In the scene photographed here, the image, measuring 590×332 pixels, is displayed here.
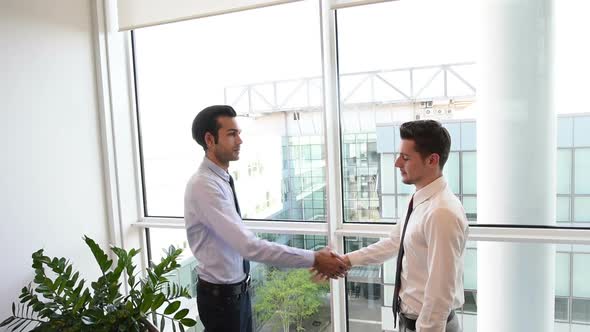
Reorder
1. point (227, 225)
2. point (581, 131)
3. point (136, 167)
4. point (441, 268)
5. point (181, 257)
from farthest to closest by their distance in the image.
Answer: point (136, 167)
point (181, 257)
point (581, 131)
point (227, 225)
point (441, 268)

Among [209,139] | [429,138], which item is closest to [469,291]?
[429,138]

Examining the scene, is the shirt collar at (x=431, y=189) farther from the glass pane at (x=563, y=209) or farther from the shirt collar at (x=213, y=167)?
the glass pane at (x=563, y=209)

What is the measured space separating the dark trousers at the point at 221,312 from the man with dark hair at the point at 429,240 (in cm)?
78

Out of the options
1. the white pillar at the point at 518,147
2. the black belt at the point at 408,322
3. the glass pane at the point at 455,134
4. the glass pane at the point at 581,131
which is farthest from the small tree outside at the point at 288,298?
the glass pane at the point at 581,131

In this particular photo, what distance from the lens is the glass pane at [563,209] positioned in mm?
2336

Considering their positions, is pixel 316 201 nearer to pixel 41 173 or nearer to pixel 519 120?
pixel 519 120

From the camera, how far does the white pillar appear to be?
2314 millimetres

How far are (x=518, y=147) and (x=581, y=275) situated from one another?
818mm

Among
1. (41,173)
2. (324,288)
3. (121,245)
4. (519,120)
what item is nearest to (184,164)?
(121,245)

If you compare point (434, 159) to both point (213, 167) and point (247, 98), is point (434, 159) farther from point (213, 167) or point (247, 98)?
point (247, 98)

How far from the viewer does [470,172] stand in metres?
2.50

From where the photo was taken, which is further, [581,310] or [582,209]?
[581,310]

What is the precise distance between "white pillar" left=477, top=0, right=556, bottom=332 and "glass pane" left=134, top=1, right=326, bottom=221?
1008 mm

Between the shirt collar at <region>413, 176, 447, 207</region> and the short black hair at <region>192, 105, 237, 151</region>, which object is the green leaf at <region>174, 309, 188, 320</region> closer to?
the short black hair at <region>192, 105, 237, 151</region>
